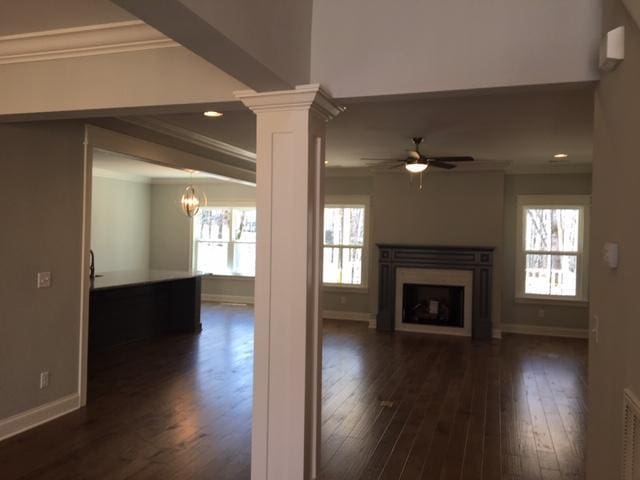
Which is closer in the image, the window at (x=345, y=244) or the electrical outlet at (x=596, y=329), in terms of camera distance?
the electrical outlet at (x=596, y=329)

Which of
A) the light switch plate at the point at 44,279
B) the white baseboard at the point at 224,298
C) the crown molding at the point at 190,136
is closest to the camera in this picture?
the light switch plate at the point at 44,279

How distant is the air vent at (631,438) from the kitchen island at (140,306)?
5131 millimetres

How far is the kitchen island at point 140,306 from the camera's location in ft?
19.9

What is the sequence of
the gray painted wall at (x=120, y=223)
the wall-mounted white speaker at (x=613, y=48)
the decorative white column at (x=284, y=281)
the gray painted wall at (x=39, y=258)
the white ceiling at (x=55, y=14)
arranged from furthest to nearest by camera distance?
the gray painted wall at (x=120, y=223) < the gray painted wall at (x=39, y=258) < the decorative white column at (x=284, y=281) < the white ceiling at (x=55, y=14) < the wall-mounted white speaker at (x=613, y=48)

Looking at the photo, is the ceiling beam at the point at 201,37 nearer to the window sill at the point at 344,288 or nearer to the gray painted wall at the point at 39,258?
the gray painted wall at the point at 39,258

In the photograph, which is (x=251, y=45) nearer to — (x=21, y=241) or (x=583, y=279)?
(x=21, y=241)

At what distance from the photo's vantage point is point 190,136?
213 inches

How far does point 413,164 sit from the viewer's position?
5.42 metres

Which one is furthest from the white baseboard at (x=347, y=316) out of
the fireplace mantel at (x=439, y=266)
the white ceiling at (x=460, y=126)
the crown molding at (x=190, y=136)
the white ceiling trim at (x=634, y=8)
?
the white ceiling trim at (x=634, y=8)

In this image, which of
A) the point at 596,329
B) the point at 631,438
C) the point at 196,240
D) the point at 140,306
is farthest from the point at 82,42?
the point at 196,240

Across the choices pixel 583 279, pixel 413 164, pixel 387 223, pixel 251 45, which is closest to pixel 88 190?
pixel 251 45

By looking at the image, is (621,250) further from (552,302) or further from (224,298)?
(224,298)

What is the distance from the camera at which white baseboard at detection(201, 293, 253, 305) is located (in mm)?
10180

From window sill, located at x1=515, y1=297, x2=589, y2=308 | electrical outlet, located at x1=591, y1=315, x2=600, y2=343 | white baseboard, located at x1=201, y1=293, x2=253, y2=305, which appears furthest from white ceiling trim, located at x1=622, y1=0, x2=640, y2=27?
white baseboard, located at x1=201, y1=293, x2=253, y2=305
